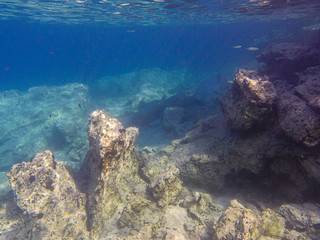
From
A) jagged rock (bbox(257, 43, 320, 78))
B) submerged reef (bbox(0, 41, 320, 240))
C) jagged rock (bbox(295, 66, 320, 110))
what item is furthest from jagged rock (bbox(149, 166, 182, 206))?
jagged rock (bbox(257, 43, 320, 78))

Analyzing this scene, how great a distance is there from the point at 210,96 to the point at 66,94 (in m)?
17.1

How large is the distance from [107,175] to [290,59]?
9486mm

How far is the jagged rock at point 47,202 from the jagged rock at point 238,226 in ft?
10.0

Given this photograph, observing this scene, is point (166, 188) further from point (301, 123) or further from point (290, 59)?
point (290, 59)

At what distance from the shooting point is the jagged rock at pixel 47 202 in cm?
417

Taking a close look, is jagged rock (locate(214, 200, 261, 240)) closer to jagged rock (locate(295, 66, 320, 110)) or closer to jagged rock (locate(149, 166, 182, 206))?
jagged rock (locate(149, 166, 182, 206))

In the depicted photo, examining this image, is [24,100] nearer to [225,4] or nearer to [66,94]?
[66,94]

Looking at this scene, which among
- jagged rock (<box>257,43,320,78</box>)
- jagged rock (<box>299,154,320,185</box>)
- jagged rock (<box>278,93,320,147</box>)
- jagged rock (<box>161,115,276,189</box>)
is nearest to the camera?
jagged rock (<box>278,93,320,147</box>)

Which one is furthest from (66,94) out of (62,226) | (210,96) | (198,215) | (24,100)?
(198,215)

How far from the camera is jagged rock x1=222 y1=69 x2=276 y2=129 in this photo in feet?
13.5

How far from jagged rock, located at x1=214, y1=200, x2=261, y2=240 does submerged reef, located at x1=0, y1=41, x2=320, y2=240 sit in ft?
0.05

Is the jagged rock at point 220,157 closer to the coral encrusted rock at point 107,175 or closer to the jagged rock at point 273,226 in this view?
the jagged rock at point 273,226

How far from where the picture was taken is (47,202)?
443 centimetres

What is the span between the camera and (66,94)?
70.1 feet
